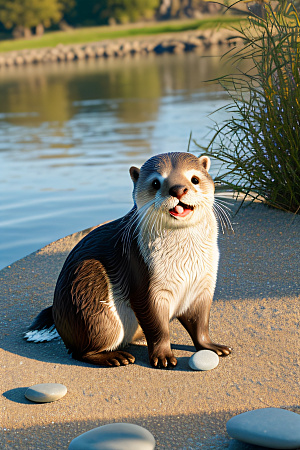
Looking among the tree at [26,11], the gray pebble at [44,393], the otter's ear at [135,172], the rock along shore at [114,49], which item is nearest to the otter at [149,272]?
the otter's ear at [135,172]

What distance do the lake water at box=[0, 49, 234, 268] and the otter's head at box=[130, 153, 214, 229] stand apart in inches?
110

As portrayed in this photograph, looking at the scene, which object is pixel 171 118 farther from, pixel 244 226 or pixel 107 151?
pixel 244 226

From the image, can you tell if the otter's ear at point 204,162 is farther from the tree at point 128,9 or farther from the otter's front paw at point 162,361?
the tree at point 128,9

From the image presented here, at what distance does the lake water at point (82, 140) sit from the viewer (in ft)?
20.0

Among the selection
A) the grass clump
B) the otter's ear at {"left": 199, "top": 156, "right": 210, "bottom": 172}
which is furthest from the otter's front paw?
the grass clump

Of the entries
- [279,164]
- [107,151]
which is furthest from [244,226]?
[107,151]

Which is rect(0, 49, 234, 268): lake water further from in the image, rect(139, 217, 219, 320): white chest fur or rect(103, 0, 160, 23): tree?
rect(103, 0, 160, 23): tree

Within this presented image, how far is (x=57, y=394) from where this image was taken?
2564 millimetres

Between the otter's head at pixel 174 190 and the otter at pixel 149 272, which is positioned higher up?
the otter's head at pixel 174 190

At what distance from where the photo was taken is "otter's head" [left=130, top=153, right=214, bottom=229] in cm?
244

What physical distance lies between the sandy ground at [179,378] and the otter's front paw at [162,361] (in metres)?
0.03

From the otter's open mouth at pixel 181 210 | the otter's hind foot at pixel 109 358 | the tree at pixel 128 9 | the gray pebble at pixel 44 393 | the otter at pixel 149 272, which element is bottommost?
the gray pebble at pixel 44 393

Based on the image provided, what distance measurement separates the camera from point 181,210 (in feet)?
8.04

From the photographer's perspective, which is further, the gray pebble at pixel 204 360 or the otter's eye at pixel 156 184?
the gray pebble at pixel 204 360
